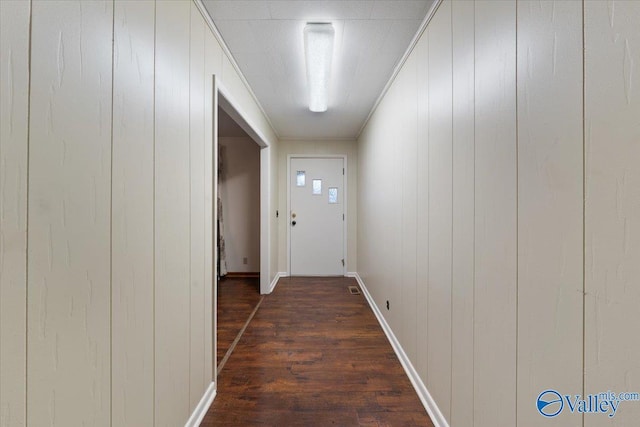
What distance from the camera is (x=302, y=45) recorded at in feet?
6.46

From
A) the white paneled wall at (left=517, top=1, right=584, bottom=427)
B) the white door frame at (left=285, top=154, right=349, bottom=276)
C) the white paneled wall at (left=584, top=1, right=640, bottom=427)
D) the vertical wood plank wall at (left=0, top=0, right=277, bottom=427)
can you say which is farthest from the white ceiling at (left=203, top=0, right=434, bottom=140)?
the white door frame at (left=285, top=154, right=349, bottom=276)

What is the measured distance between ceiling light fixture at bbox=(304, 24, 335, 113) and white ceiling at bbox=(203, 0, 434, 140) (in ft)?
0.18

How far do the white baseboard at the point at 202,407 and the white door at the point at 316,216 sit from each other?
9.75 feet

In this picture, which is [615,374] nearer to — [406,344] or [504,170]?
[504,170]

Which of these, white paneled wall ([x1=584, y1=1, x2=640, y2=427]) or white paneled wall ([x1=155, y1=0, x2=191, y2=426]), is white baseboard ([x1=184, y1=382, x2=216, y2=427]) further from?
white paneled wall ([x1=584, y1=1, x2=640, y2=427])

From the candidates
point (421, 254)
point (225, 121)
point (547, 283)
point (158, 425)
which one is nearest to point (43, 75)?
point (158, 425)

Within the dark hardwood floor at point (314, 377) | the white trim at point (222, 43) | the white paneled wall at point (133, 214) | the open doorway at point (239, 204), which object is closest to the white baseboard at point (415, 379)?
the dark hardwood floor at point (314, 377)

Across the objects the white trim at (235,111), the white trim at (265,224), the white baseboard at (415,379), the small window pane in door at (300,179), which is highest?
the white trim at (235,111)

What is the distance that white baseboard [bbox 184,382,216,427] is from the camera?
1.42m

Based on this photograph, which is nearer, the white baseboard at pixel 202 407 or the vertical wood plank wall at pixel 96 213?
the vertical wood plank wall at pixel 96 213

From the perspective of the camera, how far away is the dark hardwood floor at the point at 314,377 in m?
1.54

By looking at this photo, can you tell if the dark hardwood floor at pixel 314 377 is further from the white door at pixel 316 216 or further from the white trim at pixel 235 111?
the white trim at pixel 235 111

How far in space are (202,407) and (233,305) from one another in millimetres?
1817

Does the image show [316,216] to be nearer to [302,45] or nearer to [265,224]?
[265,224]
